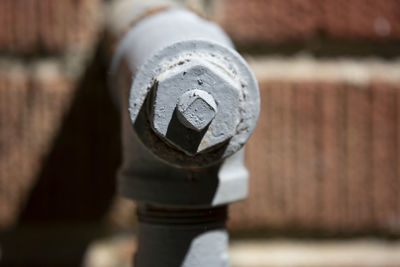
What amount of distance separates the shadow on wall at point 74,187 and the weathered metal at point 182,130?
0.42 ft

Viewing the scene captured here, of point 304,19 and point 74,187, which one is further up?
point 304,19

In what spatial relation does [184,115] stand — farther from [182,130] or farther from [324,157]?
[324,157]

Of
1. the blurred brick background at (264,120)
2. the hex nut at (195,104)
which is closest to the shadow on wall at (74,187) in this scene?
the blurred brick background at (264,120)

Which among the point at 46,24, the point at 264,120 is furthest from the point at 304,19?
the point at 46,24

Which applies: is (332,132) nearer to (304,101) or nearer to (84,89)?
(304,101)

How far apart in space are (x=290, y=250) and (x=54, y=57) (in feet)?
0.94

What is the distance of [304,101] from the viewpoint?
19.5 inches

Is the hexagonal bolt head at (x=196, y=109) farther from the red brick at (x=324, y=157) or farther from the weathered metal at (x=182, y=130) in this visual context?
the red brick at (x=324, y=157)

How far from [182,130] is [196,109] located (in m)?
0.02

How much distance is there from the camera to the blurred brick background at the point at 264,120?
1.58ft

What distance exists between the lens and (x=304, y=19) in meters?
0.50

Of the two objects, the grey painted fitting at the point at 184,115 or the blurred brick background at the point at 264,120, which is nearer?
the grey painted fitting at the point at 184,115

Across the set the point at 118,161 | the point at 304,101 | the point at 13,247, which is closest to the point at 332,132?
the point at 304,101

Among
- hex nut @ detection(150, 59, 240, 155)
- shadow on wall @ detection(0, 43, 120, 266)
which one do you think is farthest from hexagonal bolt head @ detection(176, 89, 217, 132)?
shadow on wall @ detection(0, 43, 120, 266)
